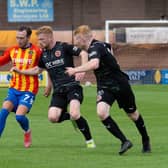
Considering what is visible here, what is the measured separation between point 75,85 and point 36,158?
174 centimetres

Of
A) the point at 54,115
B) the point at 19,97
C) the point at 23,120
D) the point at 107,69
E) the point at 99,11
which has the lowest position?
the point at 99,11

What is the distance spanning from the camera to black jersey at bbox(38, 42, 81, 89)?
12.2 meters

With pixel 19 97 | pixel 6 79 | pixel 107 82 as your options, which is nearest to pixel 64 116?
pixel 19 97

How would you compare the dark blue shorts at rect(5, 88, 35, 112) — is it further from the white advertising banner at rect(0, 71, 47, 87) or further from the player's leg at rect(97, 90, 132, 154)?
the white advertising banner at rect(0, 71, 47, 87)

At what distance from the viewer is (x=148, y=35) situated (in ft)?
117

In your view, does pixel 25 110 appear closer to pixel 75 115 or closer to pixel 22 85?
pixel 22 85

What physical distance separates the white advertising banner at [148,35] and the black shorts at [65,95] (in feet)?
76.3

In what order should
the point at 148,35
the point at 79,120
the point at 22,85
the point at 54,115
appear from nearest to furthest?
the point at 79,120 < the point at 54,115 < the point at 22,85 < the point at 148,35

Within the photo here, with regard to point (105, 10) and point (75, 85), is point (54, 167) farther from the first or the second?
point (105, 10)

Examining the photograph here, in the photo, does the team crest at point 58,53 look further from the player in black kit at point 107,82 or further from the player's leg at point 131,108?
the player's leg at point 131,108

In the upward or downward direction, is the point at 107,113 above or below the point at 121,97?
below

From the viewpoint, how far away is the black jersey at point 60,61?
12234mm

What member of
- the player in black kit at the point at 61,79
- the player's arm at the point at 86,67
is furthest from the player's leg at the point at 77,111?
the player's arm at the point at 86,67

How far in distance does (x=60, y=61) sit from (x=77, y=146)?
4.71 feet
